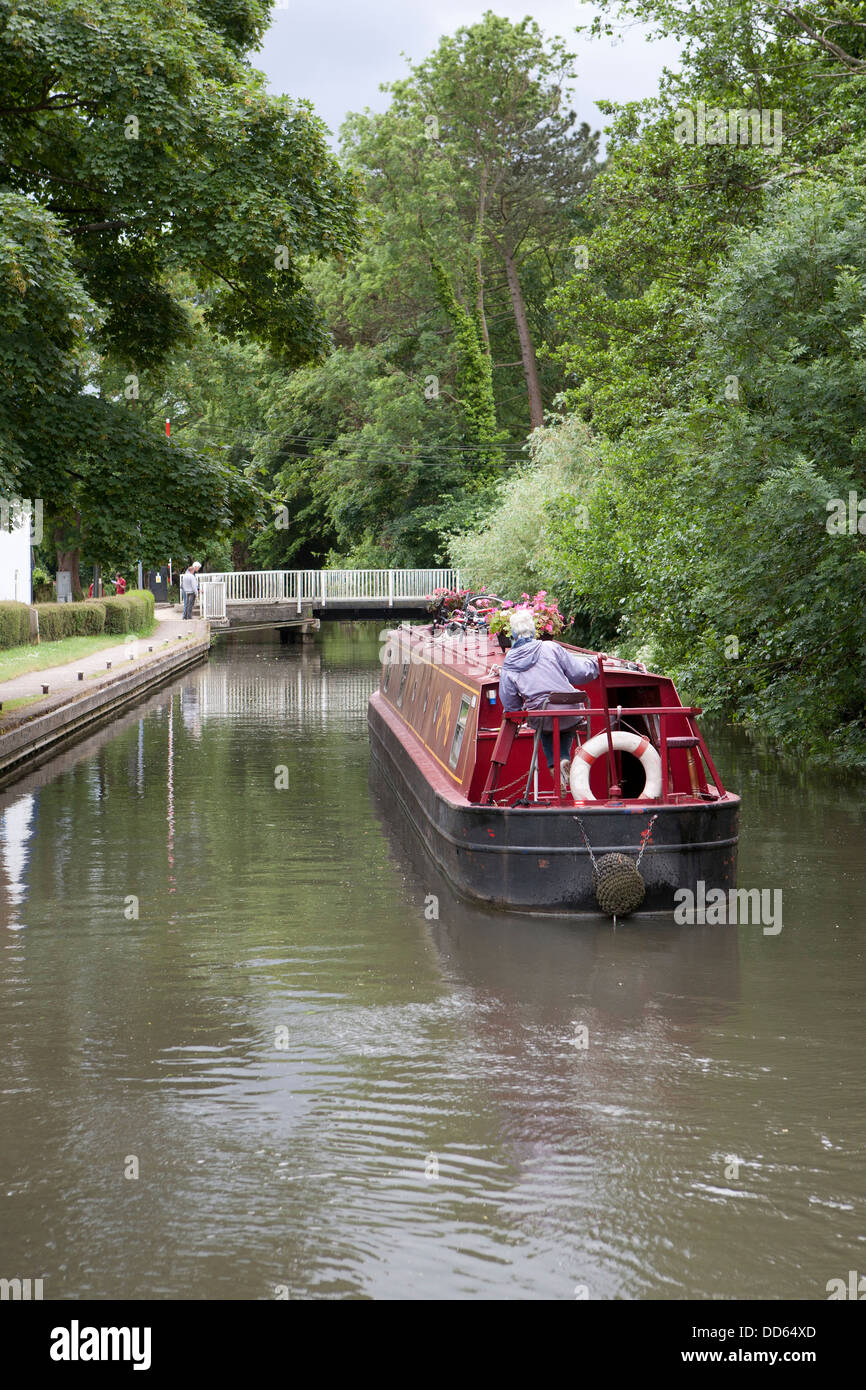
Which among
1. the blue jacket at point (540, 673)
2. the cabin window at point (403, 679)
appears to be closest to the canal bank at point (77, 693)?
the cabin window at point (403, 679)

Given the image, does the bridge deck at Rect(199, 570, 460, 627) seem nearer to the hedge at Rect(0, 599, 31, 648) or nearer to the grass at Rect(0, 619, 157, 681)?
the grass at Rect(0, 619, 157, 681)

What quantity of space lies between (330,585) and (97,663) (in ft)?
78.2

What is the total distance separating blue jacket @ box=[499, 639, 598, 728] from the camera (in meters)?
9.57

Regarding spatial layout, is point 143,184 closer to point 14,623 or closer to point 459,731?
point 459,731

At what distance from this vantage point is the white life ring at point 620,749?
909cm

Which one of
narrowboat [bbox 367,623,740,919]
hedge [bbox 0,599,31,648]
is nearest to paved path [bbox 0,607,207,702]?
hedge [bbox 0,599,31,648]

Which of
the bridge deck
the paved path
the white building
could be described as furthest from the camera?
the bridge deck

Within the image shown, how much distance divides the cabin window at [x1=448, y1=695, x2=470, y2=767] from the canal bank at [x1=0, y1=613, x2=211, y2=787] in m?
5.93

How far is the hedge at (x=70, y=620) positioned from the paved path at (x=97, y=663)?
3.12ft

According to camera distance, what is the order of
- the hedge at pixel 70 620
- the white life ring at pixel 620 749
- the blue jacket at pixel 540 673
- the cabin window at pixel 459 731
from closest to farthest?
the white life ring at pixel 620 749 < the blue jacket at pixel 540 673 < the cabin window at pixel 459 731 < the hedge at pixel 70 620

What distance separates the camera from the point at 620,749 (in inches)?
366

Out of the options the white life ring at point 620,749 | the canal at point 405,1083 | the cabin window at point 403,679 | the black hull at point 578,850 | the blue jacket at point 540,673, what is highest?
the blue jacket at point 540,673

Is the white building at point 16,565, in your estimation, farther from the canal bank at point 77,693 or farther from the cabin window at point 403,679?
the cabin window at point 403,679
